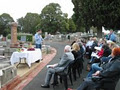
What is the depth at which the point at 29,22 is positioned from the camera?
79.4 m

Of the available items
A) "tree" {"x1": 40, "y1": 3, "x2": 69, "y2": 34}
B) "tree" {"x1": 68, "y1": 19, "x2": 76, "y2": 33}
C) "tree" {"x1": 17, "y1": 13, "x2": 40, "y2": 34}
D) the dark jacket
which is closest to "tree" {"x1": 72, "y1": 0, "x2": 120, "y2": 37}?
the dark jacket

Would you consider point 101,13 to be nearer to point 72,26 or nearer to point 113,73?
point 113,73

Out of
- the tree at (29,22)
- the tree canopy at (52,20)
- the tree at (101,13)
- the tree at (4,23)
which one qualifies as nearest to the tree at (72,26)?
the tree canopy at (52,20)

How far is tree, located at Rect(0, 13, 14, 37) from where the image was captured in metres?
69.5

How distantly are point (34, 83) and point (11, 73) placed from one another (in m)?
1.06

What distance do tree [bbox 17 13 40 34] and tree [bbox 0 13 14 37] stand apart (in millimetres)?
5555

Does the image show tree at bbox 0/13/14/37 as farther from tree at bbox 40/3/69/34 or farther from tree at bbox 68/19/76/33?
tree at bbox 68/19/76/33

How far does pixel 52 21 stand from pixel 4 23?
25.1 m

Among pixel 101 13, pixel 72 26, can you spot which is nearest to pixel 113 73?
pixel 101 13

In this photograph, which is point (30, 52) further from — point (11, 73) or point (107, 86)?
point (107, 86)

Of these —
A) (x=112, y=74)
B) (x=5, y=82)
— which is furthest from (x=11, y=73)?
(x=112, y=74)

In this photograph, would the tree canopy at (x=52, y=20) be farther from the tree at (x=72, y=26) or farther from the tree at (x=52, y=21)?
the tree at (x=72, y=26)

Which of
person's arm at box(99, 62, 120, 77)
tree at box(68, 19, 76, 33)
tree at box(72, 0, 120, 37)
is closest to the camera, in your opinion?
person's arm at box(99, 62, 120, 77)

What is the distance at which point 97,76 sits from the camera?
16.6 ft
